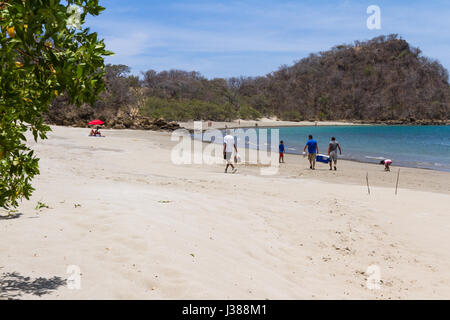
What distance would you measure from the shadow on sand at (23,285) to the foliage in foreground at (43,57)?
1395 millimetres

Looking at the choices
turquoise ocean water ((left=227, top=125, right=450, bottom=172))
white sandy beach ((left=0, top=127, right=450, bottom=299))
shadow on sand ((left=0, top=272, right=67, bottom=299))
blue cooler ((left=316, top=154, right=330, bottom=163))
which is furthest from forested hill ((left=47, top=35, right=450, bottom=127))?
shadow on sand ((left=0, top=272, right=67, bottom=299))

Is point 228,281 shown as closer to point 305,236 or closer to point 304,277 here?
point 304,277

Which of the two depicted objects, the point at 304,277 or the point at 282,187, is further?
the point at 282,187

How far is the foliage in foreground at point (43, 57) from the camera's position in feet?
8.05

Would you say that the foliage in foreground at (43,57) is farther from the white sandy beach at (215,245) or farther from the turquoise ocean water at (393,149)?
the turquoise ocean water at (393,149)

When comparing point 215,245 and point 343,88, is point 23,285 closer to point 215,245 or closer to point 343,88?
point 215,245

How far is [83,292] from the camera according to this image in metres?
3.83

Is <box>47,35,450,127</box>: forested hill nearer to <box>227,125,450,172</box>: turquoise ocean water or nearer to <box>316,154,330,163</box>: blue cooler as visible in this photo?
<box>227,125,450,172</box>: turquoise ocean water

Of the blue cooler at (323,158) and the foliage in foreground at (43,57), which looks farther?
the blue cooler at (323,158)

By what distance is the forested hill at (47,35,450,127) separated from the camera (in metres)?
122

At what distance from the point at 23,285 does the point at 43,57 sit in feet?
7.80

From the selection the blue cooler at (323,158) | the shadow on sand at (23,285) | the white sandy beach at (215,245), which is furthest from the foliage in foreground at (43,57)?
the blue cooler at (323,158)

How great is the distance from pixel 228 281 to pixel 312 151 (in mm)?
15094
